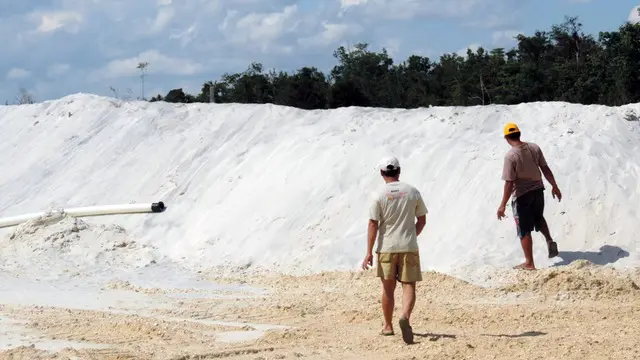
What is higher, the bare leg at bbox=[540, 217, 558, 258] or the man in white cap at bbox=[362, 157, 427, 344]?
the man in white cap at bbox=[362, 157, 427, 344]

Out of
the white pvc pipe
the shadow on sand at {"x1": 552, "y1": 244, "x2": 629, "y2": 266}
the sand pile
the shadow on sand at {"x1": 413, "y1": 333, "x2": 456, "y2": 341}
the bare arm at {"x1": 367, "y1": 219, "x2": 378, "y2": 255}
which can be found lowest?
the shadow on sand at {"x1": 413, "y1": 333, "x2": 456, "y2": 341}

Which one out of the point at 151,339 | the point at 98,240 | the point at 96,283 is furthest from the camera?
the point at 98,240

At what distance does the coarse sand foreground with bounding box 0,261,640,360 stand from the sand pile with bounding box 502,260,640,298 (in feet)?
0.04

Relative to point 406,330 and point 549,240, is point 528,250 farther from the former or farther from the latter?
point 406,330

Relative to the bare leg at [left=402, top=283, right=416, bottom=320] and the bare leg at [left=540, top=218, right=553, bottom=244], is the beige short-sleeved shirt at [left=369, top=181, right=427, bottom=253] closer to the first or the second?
the bare leg at [left=402, top=283, right=416, bottom=320]

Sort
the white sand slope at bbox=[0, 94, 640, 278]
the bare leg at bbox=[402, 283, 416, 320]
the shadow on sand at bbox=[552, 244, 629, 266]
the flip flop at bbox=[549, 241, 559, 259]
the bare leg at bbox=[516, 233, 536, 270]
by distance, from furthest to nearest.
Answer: the white sand slope at bbox=[0, 94, 640, 278] < the shadow on sand at bbox=[552, 244, 629, 266] < the flip flop at bbox=[549, 241, 559, 259] < the bare leg at bbox=[516, 233, 536, 270] < the bare leg at bbox=[402, 283, 416, 320]

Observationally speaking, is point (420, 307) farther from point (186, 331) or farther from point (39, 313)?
point (39, 313)

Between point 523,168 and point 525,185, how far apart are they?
197 mm

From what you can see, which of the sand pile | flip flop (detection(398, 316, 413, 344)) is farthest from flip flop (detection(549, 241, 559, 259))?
flip flop (detection(398, 316, 413, 344))

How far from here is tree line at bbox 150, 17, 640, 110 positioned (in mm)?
29656

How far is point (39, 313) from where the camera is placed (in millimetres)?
9422

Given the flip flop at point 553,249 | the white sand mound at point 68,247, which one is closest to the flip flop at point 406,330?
the flip flop at point 553,249

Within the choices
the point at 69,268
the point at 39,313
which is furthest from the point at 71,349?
the point at 69,268

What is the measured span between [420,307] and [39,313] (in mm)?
3736
